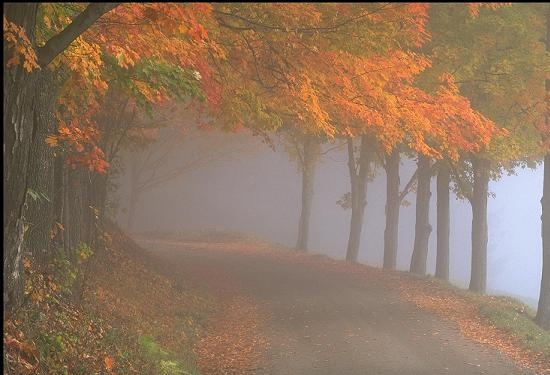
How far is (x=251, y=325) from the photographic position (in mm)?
13188

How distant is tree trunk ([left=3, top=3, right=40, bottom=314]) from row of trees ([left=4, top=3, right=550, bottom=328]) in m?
0.02

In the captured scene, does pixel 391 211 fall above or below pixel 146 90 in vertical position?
below

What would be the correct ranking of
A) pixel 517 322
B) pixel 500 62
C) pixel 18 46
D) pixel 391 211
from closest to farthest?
pixel 18 46 < pixel 517 322 < pixel 500 62 < pixel 391 211

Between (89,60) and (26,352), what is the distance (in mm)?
3553

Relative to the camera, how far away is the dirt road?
10367mm

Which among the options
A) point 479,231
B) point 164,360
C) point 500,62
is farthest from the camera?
Result: point 479,231

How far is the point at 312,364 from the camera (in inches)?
411

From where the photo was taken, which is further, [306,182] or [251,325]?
[306,182]

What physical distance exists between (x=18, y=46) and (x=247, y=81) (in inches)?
283

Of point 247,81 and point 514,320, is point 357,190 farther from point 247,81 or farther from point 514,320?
point 247,81

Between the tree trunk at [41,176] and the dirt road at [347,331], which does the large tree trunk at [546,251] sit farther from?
the tree trunk at [41,176]

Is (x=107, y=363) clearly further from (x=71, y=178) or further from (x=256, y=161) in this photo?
(x=256, y=161)

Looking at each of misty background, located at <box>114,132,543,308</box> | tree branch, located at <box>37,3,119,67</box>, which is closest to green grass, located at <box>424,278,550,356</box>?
tree branch, located at <box>37,3,119,67</box>

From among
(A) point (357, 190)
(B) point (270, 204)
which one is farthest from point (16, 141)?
(B) point (270, 204)
